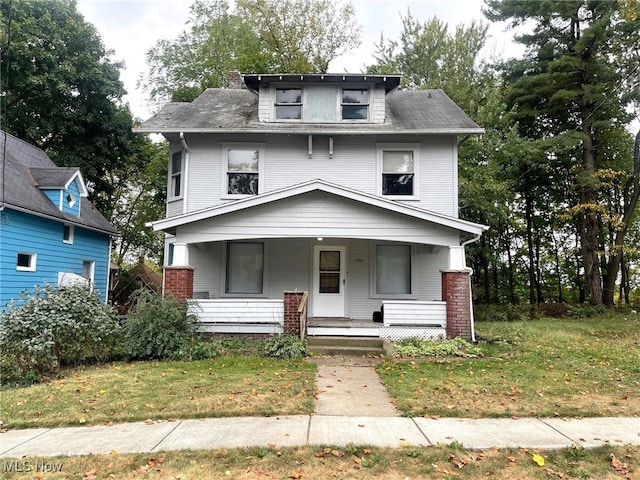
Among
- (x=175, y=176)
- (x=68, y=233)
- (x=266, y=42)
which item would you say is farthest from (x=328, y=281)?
(x=266, y=42)

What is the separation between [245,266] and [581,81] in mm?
16177

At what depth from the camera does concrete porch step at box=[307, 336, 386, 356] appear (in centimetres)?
881

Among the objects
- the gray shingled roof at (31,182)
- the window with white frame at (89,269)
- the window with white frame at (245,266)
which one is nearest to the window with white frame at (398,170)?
the window with white frame at (245,266)

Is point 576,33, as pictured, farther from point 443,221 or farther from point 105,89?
point 105,89

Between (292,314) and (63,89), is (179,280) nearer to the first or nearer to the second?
(292,314)

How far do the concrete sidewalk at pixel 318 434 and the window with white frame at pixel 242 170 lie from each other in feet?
26.2

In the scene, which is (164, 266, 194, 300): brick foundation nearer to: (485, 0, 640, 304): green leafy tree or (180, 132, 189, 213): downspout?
(180, 132, 189, 213): downspout

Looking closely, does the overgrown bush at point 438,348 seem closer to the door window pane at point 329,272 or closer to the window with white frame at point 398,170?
the door window pane at point 329,272

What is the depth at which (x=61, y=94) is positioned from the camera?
2055 centimetres

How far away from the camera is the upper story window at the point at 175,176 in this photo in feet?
41.3

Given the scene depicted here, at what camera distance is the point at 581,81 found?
1745cm

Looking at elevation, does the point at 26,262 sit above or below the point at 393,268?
above

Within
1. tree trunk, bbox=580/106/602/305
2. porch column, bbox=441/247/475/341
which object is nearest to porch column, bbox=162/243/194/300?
porch column, bbox=441/247/475/341

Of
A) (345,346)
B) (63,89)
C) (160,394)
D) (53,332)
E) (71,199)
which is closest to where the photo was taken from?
(160,394)
